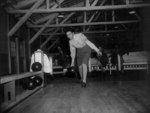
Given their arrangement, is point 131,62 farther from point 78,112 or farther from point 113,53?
point 78,112

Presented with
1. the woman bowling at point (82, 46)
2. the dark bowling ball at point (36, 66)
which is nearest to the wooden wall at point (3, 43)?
the dark bowling ball at point (36, 66)

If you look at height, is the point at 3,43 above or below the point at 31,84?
above

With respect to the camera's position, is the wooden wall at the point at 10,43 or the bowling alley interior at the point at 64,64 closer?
the bowling alley interior at the point at 64,64

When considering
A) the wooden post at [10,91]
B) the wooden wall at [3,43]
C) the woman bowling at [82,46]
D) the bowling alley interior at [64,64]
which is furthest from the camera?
the wooden wall at [3,43]

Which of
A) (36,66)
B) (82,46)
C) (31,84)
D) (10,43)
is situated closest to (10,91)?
(31,84)

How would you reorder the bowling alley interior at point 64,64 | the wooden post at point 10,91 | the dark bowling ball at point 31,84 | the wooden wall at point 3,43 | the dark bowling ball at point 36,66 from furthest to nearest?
the wooden wall at point 3,43 → the dark bowling ball at point 36,66 → the dark bowling ball at point 31,84 → the wooden post at point 10,91 → the bowling alley interior at point 64,64

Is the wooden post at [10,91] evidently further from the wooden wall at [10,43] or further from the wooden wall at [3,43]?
the wooden wall at [3,43]

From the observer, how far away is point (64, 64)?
10258 mm

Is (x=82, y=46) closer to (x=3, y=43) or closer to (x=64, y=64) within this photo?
(x=3, y=43)

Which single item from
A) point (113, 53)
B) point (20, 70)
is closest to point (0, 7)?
point (20, 70)

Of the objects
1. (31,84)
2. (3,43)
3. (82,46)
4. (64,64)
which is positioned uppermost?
(3,43)

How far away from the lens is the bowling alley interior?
2633 mm

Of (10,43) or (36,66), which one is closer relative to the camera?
(36,66)

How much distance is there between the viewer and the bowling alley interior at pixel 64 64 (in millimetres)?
2633
